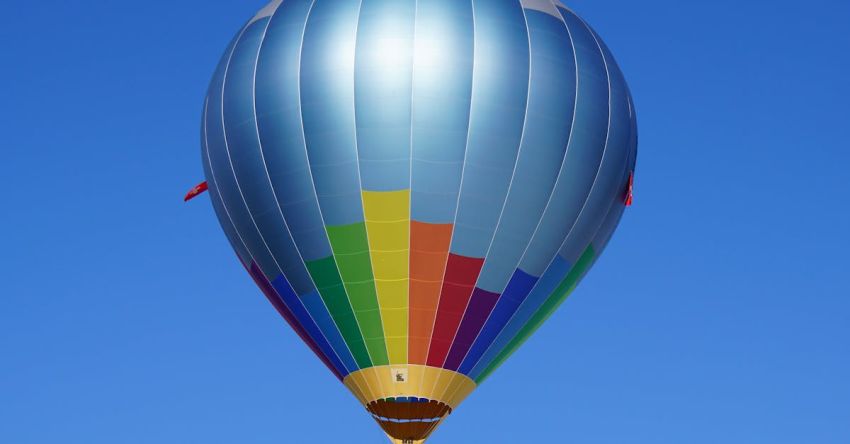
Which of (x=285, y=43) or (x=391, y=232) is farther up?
(x=285, y=43)

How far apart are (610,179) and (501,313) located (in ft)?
9.15

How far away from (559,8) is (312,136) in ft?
15.8

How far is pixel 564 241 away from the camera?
34.2m

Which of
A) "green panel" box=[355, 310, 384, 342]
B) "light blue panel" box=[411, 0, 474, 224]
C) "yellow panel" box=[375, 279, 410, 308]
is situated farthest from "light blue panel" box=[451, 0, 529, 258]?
"green panel" box=[355, 310, 384, 342]

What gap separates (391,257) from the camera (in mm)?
33531

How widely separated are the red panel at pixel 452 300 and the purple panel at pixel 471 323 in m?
0.09

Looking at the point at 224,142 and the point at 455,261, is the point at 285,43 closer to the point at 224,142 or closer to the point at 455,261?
the point at 224,142

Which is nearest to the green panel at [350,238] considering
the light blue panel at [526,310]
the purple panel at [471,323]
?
the purple panel at [471,323]

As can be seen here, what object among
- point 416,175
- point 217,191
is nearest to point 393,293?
point 416,175

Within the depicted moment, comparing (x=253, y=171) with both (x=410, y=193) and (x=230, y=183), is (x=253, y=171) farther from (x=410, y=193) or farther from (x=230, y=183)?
(x=410, y=193)

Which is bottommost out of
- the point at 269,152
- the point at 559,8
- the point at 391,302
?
the point at 391,302

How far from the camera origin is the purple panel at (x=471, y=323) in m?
33.8

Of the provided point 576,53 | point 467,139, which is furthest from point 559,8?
point 467,139

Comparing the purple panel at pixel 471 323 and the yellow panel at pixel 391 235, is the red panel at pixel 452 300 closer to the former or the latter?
the purple panel at pixel 471 323
